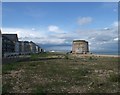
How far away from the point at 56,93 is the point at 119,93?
4.42 metres

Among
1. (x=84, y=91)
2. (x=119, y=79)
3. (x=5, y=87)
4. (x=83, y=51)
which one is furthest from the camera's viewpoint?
(x=83, y=51)

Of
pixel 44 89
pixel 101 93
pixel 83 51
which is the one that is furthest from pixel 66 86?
pixel 83 51

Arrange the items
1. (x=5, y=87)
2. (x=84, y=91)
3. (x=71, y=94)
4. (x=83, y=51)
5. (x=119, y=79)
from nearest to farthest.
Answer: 1. (x=71, y=94)
2. (x=84, y=91)
3. (x=5, y=87)
4. (x=119, y=79)
5. (x=83, y=51)

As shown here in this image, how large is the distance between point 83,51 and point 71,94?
166690 millimetres

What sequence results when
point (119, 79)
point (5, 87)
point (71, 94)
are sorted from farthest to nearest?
point (119, 79) < point (5, 87) < point (71, 94)

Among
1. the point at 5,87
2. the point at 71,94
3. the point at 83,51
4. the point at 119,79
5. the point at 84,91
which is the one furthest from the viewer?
the point at 83,51

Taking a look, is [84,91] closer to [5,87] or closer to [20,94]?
[20,94]

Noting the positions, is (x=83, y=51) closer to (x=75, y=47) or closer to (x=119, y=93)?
(x=75, y=47)

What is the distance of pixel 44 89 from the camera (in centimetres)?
A: 1725

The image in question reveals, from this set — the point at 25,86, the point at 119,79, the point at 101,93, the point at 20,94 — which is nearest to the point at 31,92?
the point at 20,94

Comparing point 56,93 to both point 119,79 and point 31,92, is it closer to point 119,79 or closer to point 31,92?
point 31,92

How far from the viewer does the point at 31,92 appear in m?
16.3

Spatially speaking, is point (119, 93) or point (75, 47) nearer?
point (119, 93)

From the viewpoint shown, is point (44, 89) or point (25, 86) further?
point (25, 86)
